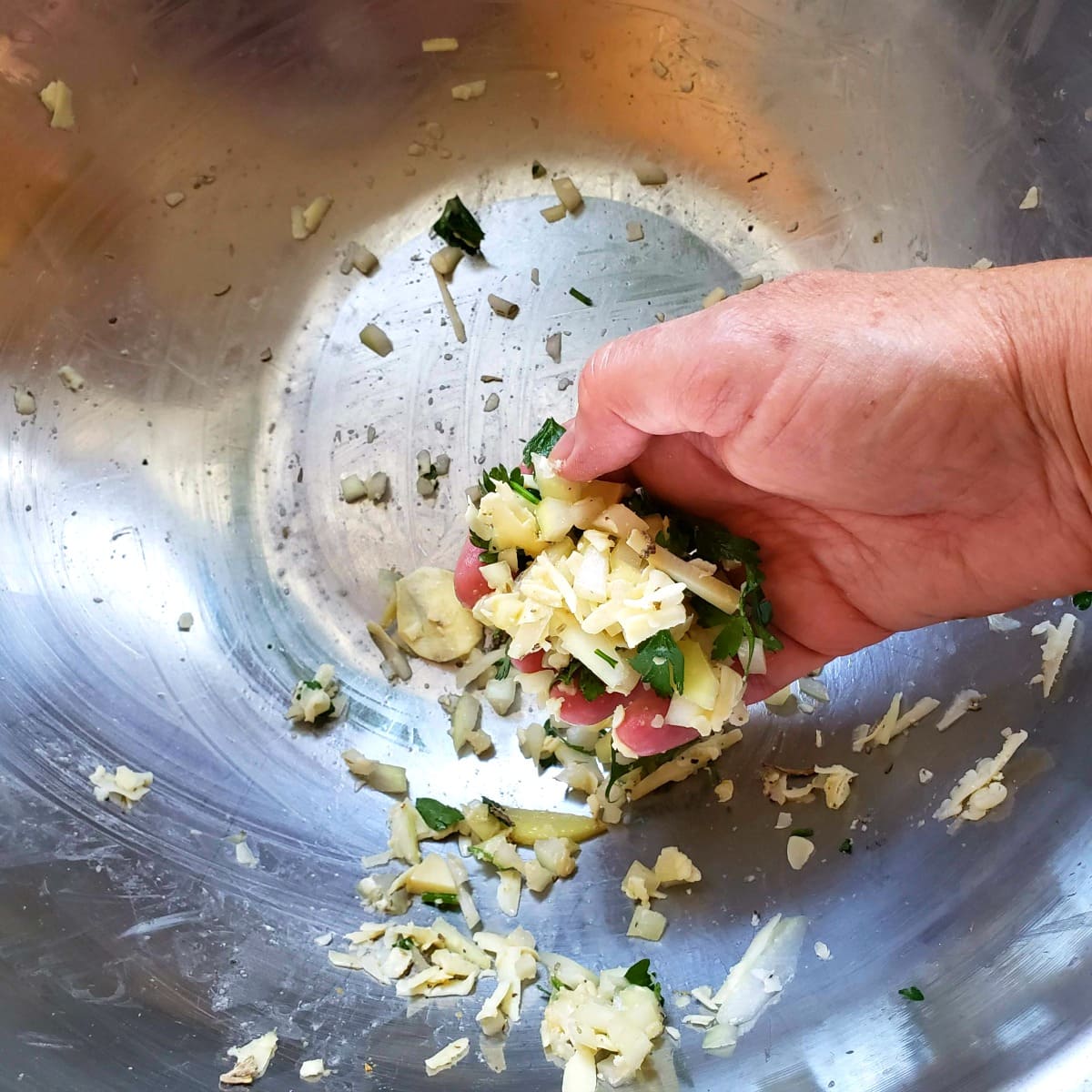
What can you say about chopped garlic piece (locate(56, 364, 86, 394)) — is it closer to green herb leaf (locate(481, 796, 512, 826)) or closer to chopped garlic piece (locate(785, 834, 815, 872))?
green herb leaf (locate(481, 796, 512, 826))

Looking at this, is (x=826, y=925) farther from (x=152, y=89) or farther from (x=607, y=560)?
(x=152, y=89)

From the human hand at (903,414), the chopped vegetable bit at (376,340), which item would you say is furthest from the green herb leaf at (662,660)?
the chopped vegetable bit at (376,340)

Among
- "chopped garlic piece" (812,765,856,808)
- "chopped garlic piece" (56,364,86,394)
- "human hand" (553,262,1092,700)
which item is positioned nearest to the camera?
"human hand" (553,262,1092,700)

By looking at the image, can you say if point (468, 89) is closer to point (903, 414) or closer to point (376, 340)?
point (376, 340)

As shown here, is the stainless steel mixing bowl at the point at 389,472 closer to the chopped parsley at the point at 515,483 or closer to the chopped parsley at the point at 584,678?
the chopped parsley at the point at 584,678

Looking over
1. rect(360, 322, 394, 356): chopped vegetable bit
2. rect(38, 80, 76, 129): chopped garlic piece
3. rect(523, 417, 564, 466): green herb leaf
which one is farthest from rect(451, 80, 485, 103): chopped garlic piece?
rect(523, 417, 564, 466): green herb leaf

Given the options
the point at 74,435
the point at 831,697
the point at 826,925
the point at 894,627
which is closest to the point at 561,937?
the point at 826,925
